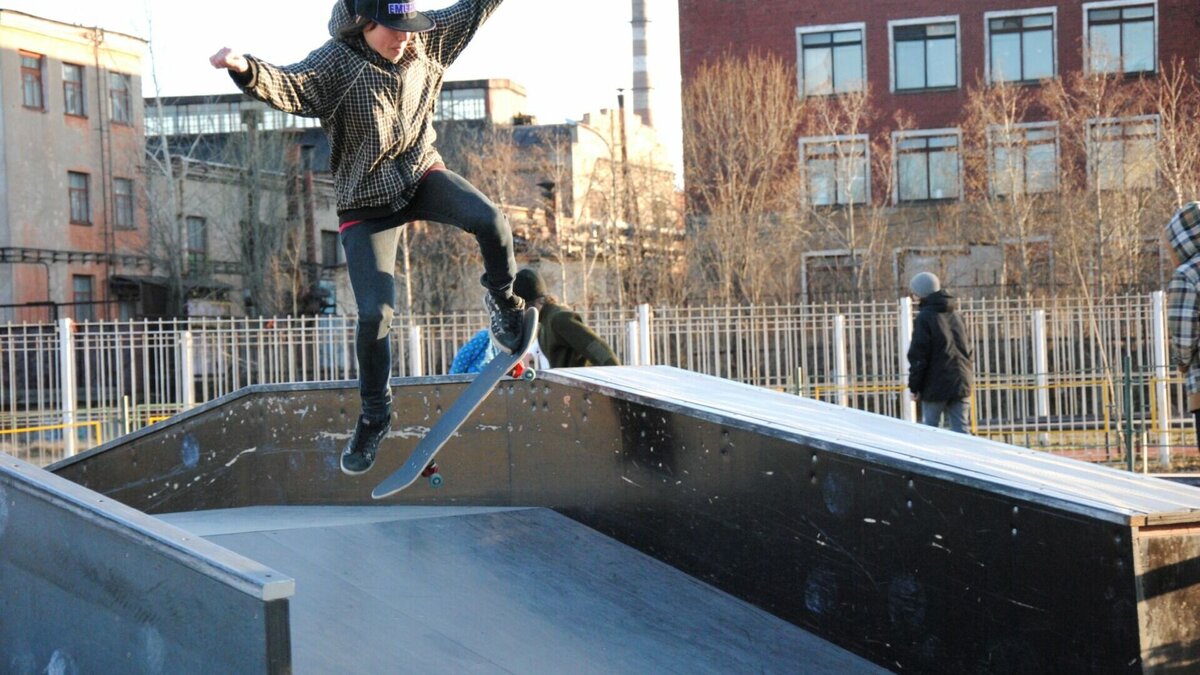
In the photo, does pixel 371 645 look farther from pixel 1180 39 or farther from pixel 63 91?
pixel 63 91

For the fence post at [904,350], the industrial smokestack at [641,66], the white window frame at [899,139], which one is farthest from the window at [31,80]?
the fence post at [904,350]

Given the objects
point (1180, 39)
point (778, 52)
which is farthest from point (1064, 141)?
point (778, 52)

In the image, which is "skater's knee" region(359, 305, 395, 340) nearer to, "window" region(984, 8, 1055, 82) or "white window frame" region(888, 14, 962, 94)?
"window" region(984, 8, 1055, 82)

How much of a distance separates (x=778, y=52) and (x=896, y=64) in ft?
10.4

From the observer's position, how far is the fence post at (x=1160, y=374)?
48.2 ft

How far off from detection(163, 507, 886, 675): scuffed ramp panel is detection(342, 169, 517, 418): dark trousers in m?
0.80

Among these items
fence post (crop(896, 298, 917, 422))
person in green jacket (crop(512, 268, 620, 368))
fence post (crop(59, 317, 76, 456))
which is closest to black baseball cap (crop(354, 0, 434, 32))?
person in green jacket (crop(512, 268, 620, 368))

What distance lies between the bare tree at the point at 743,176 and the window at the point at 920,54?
294 cm

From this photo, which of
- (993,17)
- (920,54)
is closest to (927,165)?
(920,54)

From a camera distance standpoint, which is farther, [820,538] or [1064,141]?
[1064,141]

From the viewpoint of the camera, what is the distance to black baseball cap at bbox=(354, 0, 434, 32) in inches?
183

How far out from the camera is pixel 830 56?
3350cm

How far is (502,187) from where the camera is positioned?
34.2 m

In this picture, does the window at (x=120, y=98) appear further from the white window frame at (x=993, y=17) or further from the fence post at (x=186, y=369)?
the fence post at (x=186, y=369)
